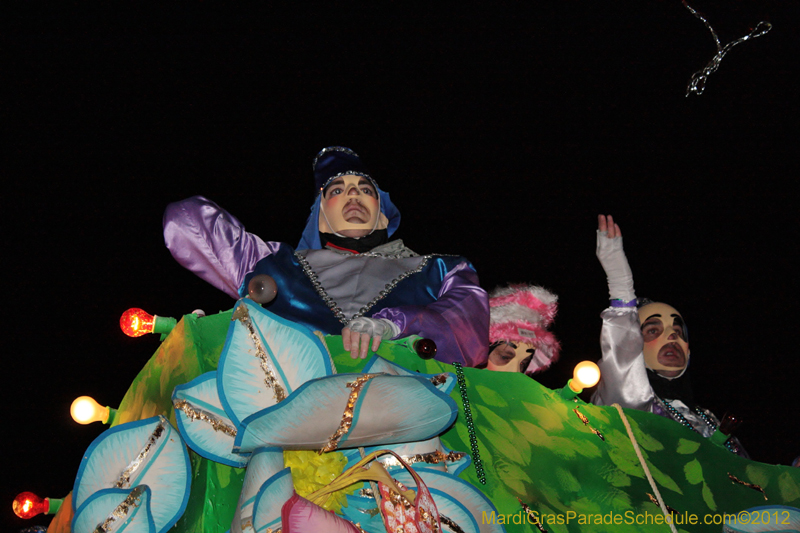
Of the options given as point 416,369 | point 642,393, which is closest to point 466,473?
point 416,369

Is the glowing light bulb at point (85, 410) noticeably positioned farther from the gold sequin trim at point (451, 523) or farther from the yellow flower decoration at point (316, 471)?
the gold sequin trim at point (451, 523)

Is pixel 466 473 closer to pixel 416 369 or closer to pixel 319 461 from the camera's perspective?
pixel 416 369

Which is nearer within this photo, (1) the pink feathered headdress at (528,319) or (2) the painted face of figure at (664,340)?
(2) the painted face of figure at (664,340)

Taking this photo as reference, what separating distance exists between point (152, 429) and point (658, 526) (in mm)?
1148

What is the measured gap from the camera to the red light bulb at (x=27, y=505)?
1.81 m

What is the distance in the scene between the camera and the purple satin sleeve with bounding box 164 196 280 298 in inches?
81.3

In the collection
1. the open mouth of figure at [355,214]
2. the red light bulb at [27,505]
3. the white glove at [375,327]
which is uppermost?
the open mouth of figure at [355,214]

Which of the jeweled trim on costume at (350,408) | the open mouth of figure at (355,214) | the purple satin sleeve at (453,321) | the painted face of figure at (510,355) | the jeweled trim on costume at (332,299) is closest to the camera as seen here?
the jeweled trim on costume at (350,408)

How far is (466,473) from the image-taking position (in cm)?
145

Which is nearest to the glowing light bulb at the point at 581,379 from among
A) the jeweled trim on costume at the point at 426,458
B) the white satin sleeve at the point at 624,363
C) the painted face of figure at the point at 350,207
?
the jeweled trim on costume at the point at 426,458

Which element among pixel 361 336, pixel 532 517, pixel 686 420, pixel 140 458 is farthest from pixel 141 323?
pixel 686 420

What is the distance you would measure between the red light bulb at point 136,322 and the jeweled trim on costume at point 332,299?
56cm

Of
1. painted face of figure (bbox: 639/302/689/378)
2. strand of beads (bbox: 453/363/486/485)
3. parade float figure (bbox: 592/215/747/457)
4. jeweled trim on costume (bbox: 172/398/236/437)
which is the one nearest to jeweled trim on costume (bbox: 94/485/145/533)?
jeweled trim on costume (bbox: 172/398/236/437)

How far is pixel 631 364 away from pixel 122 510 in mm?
2063
